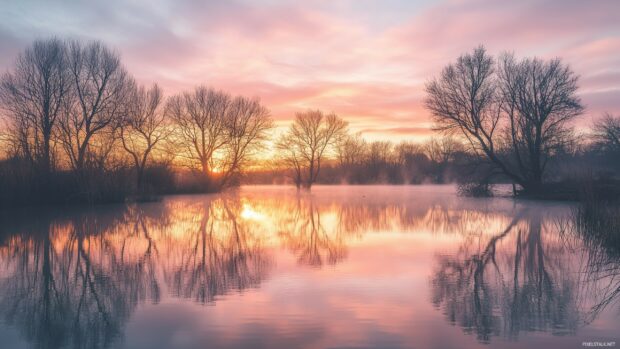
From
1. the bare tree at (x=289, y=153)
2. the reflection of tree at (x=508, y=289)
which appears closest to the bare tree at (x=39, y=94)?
the reflection of tree at (x=508, y=289)

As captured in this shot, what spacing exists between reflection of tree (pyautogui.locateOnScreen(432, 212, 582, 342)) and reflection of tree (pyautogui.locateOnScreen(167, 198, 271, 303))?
2.80 m

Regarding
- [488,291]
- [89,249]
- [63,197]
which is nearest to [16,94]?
[63,197]

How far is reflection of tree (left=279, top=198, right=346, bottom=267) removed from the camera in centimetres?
827

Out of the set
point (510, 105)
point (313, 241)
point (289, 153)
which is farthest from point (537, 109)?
Answer: point (289, 153)

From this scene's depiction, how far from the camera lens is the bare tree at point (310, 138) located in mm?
51062

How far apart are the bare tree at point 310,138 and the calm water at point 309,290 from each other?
39.9 metres

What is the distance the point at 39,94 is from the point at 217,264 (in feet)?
73.3

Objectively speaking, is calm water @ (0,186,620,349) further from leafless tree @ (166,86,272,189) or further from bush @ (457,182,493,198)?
leafless tree @ (166,86,272,189)

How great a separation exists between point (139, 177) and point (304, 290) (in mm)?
27188

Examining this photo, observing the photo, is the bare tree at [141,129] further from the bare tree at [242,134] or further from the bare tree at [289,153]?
the bare tree at [289,153]

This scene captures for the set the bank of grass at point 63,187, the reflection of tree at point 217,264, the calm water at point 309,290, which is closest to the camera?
the calm water at point 309,290

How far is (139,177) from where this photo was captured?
30516 millimetres

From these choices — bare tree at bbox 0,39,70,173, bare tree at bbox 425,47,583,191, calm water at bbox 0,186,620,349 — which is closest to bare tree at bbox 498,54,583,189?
bare tree at bbox 425,47,583,191

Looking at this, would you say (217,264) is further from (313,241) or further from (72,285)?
(313,241)
